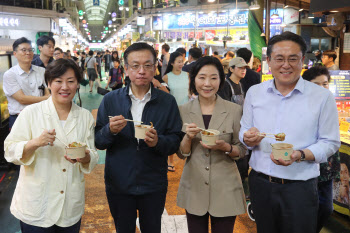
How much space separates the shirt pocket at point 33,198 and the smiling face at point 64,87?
601 mm

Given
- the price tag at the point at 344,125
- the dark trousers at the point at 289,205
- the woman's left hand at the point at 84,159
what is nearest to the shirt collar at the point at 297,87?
the dark trousers at the point at 289,205

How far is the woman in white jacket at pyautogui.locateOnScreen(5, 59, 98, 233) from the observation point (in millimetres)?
2299

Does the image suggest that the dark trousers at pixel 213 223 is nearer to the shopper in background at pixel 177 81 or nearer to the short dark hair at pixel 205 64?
the short dark hair at pixel 205 64

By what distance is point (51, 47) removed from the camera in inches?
217

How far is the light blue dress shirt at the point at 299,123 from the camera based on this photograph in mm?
2262

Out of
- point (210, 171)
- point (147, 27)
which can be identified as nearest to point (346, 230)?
point (210, 171)

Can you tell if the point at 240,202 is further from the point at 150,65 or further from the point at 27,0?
the point at 27,0

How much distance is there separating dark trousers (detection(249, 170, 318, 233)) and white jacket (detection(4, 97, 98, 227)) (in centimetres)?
130

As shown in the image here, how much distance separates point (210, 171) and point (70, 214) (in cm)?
109

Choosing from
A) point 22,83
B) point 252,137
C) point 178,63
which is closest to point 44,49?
point 22,83

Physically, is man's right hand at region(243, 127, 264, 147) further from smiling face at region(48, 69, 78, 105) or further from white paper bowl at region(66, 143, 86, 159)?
smiling face at region(48, 69, 78, 105)

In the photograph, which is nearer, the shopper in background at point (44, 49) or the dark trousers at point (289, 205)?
the dark trousers at point (289, 205)

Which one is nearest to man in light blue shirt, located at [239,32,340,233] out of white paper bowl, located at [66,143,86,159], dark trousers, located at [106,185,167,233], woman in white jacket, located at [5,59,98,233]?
dark trousers, located at [106,185,167,233]

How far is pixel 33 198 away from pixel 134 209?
74 cm
